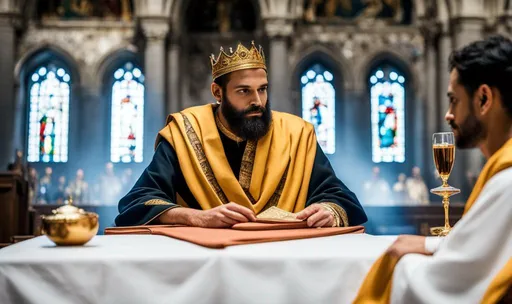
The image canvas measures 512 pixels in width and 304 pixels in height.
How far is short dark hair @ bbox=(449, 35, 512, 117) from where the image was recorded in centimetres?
223

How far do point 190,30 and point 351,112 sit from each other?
4.65m

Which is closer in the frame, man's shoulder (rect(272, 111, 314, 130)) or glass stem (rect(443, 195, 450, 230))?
glass stem (rect(443, 195, 450, 230))

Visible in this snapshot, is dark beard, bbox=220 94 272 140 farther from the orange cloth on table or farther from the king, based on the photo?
the orange cloth on table

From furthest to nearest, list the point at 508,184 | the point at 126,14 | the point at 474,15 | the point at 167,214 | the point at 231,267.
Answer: the point at 126,14
the point at 474,15
the point at 167,214
the point at 231,267
the point at 508,184

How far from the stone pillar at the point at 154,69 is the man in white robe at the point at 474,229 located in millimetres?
15078

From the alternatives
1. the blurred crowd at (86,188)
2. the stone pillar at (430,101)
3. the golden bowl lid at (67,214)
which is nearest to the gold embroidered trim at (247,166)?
the golden bowl lid at (67,214)

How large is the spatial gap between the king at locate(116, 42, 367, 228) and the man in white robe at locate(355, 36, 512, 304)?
1.54 meters

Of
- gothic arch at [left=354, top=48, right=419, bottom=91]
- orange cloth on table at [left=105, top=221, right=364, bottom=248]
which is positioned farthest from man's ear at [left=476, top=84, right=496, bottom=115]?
gothic arch at [left=354, top=48, right=419, bottom=91]

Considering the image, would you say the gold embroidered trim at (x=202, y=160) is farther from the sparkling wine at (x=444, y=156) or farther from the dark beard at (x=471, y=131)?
the dark beard at (x=471, y=131)

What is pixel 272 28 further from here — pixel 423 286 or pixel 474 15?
pixel 423 286

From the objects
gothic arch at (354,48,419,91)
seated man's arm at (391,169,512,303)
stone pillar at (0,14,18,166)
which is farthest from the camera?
gothic arch at (354,48,419,91)

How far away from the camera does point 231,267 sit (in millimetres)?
2369

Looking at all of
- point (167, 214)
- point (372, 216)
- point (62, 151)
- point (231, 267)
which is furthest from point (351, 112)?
point (231, 267)

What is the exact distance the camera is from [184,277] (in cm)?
236
